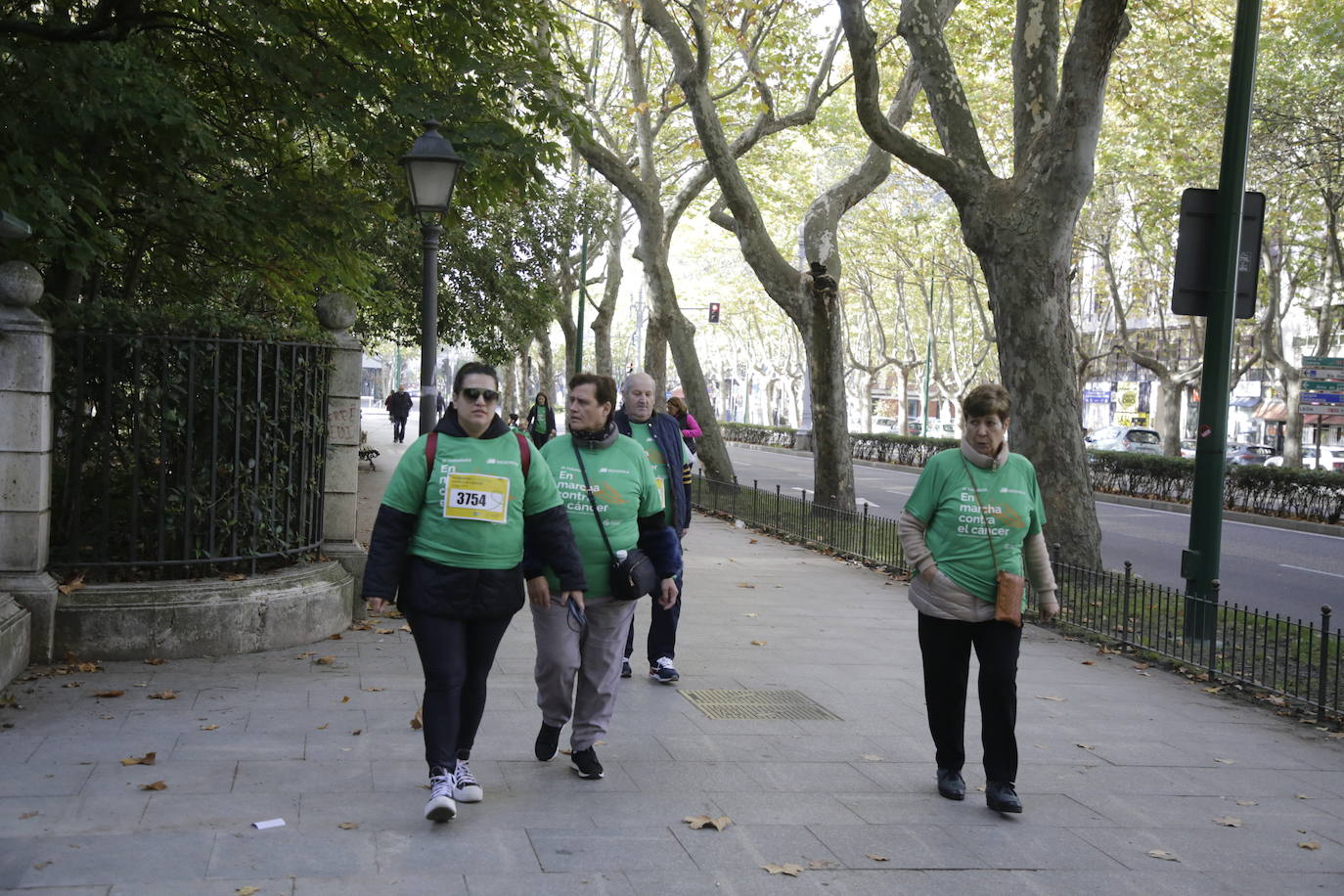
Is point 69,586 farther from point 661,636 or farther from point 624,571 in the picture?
point 624,571

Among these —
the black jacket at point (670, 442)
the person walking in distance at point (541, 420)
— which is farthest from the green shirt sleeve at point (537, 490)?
the person walking in distance at point (541, 420)

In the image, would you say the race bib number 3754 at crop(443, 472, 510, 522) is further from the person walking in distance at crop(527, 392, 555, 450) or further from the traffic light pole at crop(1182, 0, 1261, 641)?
the person walking in distance at crop(527, 392, 555, 450)

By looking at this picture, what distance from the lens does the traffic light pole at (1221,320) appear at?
380 inches

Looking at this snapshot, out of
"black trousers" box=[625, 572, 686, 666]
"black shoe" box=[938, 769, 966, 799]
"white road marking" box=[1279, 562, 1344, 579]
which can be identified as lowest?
"white road marking" box=[1279, 562, 1344, 579]

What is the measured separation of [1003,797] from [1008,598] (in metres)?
0.81

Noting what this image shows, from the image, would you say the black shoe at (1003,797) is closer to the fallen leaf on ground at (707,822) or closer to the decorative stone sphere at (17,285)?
the fallen leaf on ground at (707,822)

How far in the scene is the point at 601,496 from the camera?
5805mm

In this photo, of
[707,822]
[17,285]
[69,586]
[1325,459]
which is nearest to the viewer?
[707,822]

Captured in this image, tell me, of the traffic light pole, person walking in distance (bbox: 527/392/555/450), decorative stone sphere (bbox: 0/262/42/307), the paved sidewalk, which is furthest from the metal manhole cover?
person walking in distance (bbox: 527/392/555/450)

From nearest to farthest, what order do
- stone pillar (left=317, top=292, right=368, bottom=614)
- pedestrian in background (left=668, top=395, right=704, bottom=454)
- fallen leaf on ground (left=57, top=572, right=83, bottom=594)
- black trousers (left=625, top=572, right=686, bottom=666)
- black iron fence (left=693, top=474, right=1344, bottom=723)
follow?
fallen leaf on ground (left=57, top=572, right=83, bottom=594) < black trousers (left=625, top=572, right=686, bottom=666) < black iron fence (left=693, top=474, right=1344, bottom=723) < stone pillar (left=317, top=292, right=368, bottom=614) < pedestrian in background (left=668, top=395, right=704, bottom=454)

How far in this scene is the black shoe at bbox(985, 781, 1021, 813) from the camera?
17.7ft

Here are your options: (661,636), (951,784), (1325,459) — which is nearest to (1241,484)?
(661,636)

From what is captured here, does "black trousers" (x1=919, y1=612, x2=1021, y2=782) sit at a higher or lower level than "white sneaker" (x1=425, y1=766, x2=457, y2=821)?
higher

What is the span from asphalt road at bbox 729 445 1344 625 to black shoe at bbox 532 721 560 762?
9097 mm
